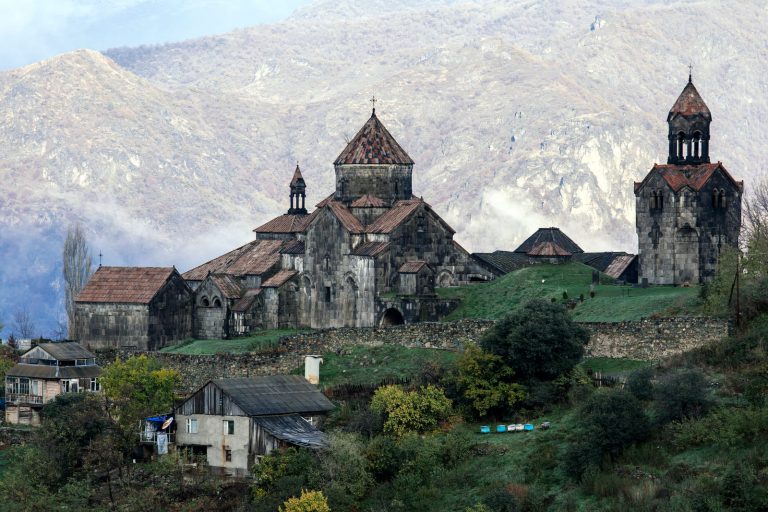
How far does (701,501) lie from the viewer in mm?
59875

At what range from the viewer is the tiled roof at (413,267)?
96.8 metres

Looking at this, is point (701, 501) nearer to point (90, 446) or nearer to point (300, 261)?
point (90, 446)

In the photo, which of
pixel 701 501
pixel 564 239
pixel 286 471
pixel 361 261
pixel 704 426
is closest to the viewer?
pixel 701 501

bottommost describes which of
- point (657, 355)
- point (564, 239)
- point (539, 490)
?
point (539, 490)

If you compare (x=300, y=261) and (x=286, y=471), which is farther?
(x=300, y=261)

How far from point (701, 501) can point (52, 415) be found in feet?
112

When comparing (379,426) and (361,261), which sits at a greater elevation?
(361,261)

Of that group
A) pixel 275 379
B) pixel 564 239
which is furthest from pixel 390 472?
pixel 564 239

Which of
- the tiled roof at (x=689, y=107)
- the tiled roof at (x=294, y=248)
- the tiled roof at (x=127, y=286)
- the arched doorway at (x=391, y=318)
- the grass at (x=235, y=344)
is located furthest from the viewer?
the tiled roof at (x=294, y=248)

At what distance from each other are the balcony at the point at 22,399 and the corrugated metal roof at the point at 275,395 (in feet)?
49.1

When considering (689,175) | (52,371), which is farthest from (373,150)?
(52,371)

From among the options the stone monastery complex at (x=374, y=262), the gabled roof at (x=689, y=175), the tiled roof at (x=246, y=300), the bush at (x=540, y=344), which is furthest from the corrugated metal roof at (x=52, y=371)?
the gabled roof at (x=689, y=175)

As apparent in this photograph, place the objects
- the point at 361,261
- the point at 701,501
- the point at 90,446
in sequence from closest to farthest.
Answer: the point at 701,501
the point at 90,446
the point at 361,261

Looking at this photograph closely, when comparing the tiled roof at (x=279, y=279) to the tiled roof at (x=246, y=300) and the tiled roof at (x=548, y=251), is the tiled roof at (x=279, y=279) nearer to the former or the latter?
the tiled roof at (x=246, y=300)
